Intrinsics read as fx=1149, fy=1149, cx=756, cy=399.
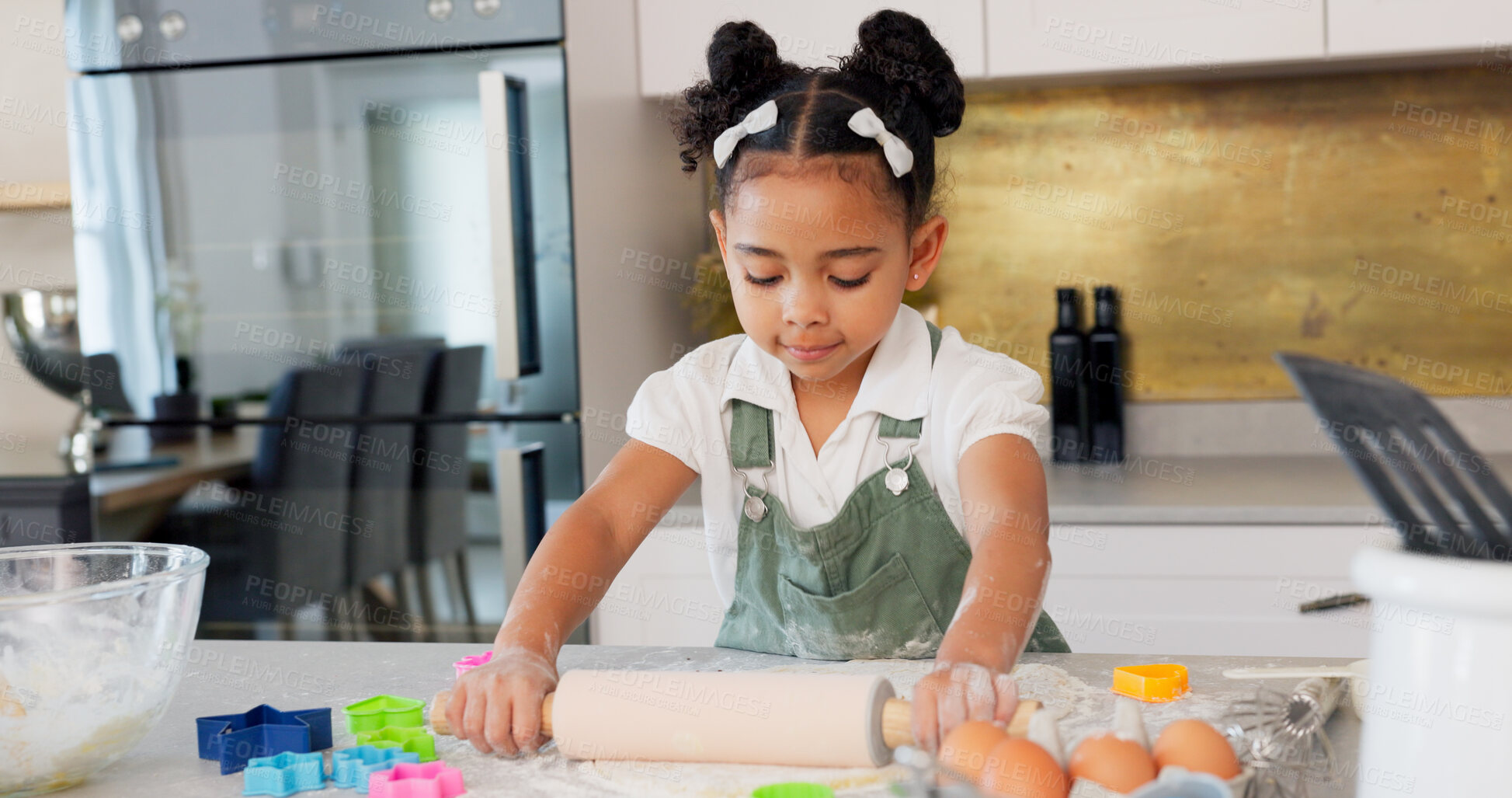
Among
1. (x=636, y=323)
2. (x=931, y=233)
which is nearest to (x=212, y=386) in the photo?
(x=636, y=323)

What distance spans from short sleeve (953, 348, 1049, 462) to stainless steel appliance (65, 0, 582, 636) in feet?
2.89

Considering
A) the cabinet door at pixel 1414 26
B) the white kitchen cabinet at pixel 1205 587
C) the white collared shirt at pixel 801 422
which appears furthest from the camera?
the cabinet door at pixel 1414 26

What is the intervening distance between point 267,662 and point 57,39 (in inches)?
74.9

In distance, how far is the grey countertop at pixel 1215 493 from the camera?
1577 mm

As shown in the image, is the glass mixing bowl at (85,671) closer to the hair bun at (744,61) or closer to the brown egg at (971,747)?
the brown egg at (971,747)

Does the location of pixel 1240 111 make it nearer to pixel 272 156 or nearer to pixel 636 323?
pixel 636 323

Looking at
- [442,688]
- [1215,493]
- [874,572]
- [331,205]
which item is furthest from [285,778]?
[1215,493]

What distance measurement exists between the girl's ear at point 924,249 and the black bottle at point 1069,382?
1029 mm

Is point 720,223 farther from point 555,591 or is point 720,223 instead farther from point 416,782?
point 416,782

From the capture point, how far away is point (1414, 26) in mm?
1717

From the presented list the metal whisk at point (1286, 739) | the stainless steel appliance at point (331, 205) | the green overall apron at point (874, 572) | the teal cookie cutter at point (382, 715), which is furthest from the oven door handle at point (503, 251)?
the metal whisk at point (1286, 739)

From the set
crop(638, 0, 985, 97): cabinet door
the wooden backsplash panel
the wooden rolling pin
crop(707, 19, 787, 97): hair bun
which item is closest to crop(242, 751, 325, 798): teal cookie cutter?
the wooden rolling pin

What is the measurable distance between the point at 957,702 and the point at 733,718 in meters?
0.13

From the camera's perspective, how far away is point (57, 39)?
2266 mm
